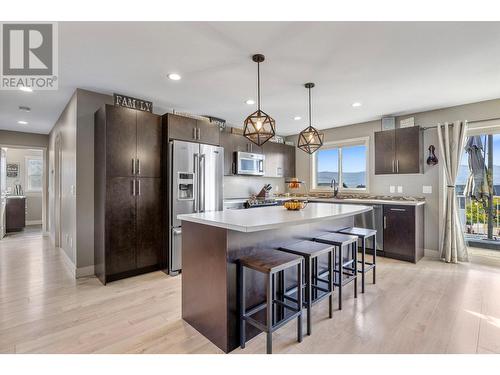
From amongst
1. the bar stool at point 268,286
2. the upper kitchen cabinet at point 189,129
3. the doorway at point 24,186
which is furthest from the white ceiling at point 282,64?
the doorway at point 24,186

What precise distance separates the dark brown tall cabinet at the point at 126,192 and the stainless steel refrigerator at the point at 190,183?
27 cm

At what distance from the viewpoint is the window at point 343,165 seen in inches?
202

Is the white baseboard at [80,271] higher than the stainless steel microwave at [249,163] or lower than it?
lower

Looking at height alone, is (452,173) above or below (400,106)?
below

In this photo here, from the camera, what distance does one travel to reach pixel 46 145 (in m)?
5.99

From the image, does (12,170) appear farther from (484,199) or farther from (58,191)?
(484,199)

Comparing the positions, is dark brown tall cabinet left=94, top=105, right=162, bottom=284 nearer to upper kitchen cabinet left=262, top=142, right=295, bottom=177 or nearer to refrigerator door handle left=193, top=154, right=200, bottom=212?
refrigerator door handle left=193, top=154, right=200, bottom=212

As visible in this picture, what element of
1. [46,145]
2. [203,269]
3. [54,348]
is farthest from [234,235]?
[46,145]

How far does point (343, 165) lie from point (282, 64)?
3.42 m

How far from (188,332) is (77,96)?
320 cm

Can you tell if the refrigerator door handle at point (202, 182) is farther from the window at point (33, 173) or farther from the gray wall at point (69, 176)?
the window at point (33, 173)

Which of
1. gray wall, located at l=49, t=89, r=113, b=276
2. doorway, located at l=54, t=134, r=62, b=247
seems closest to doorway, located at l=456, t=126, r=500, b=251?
gray wall, located at l=49, t=89, r=113, b=276

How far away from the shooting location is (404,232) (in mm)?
3955
